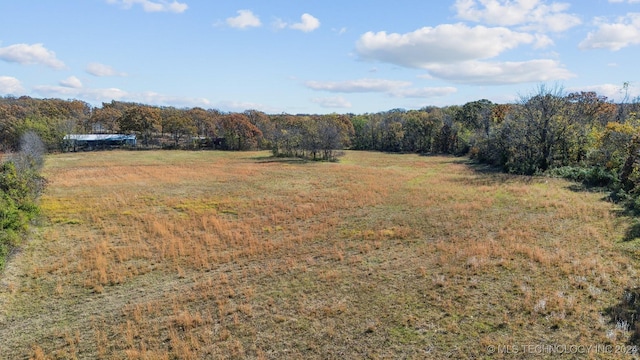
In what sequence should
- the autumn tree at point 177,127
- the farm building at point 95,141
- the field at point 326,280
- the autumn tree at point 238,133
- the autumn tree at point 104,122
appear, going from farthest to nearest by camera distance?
the autumn tree at point 104,122 → the autumn tree at point 238,133 → the autumn tree at point 177,127 → the farm building at point 95,141 → the field at point 326,280

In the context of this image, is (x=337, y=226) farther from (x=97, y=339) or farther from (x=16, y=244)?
(x=16, y=244)

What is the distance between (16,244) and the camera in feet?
61.2

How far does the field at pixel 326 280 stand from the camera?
1029cm

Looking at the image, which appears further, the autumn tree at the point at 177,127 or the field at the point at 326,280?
the autumn tree at the point at 177,127

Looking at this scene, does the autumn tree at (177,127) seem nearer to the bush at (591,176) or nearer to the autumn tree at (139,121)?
the autumn tree at (139,121)

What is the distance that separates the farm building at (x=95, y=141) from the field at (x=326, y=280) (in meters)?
64.9

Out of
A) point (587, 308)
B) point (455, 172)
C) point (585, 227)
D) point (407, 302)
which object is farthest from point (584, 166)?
point (407, 302)

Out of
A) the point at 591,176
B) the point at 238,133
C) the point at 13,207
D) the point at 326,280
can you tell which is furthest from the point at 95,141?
the point at 591,176

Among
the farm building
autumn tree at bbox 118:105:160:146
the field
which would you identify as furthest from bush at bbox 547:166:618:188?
the farm building

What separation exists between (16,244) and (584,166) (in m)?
47.3

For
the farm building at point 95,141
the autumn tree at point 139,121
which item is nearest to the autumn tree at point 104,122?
the farm building at point 95,141

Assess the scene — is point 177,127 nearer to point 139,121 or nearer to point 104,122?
point 139,121

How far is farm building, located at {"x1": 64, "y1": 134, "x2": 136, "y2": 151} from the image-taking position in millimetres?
82025

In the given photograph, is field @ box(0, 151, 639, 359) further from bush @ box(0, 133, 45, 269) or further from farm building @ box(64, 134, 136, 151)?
farm building @ box(64, 134, 136, 151)
